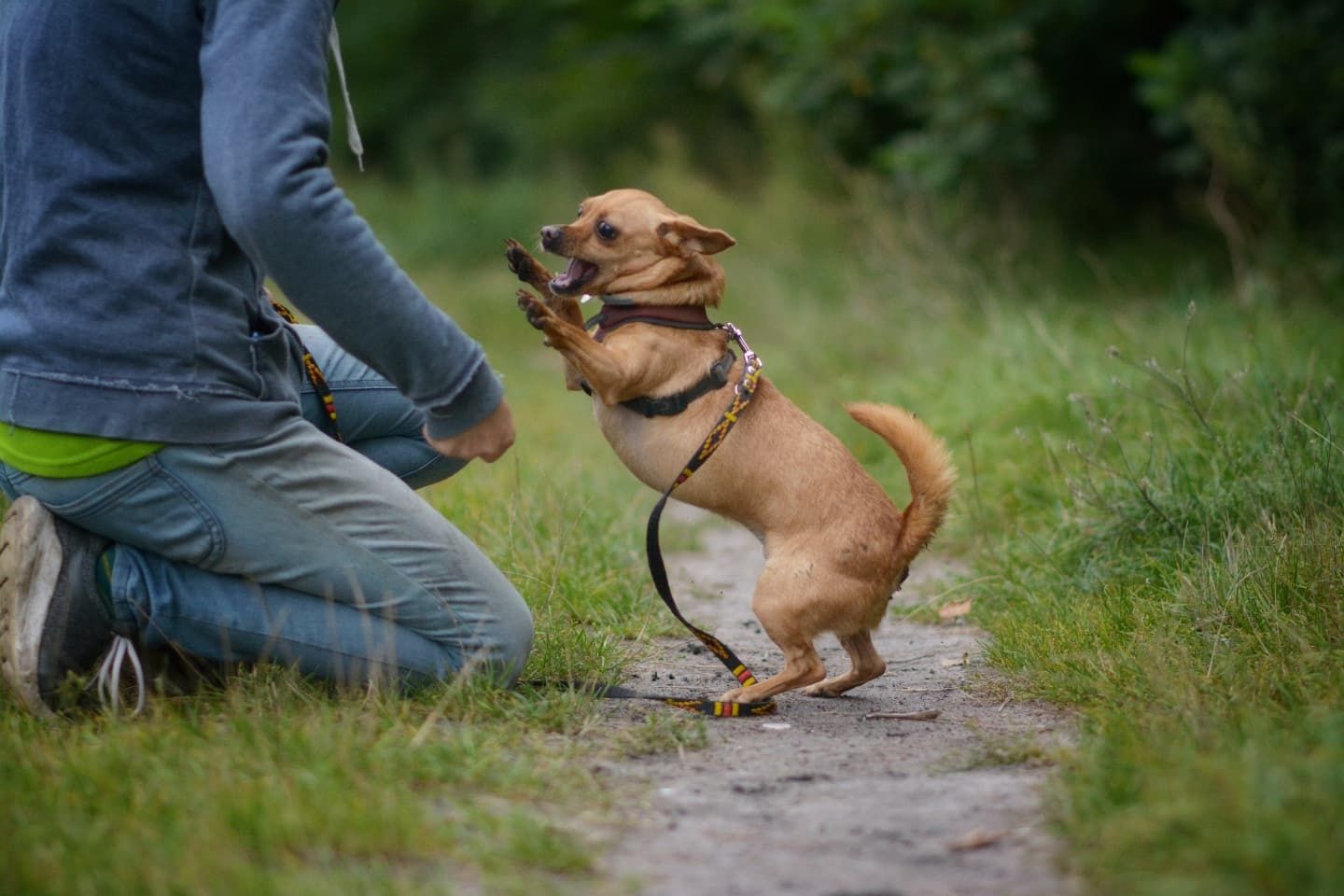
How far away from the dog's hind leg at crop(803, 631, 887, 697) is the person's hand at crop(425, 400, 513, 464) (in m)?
1.16

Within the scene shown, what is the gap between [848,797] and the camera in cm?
251

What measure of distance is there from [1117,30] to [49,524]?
9.35 metres

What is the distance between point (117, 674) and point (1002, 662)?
217cm

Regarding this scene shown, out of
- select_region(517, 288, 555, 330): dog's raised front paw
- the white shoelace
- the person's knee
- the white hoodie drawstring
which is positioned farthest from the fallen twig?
the white hoodie drawstring

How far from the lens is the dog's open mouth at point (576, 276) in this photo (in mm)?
3441

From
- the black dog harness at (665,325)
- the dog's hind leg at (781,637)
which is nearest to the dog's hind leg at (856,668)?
the dog's hind leg at (781,637)

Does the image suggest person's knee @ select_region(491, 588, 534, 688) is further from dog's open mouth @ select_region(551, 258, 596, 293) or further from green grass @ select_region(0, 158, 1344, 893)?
dog's open mouth @ select_region(551, 258, 596, 293)

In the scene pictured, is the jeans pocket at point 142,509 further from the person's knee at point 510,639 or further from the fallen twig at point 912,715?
the fallen twig at point 912,715

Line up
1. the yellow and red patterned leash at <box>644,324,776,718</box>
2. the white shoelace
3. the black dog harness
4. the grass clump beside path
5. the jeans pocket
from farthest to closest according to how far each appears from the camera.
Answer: the black dog harness, the yellow and red patterned leash at <box>644,324,776,718</box>, the white shoelace, the jeans pocket, the grass clump beside path

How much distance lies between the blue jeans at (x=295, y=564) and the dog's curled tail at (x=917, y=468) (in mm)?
993

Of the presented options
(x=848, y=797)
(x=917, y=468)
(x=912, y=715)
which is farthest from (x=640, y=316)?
(x=848, y=797)

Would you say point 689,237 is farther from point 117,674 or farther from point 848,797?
point 117,674

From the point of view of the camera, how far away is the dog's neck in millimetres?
3455

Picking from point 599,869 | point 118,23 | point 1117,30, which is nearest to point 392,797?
point 599,869
